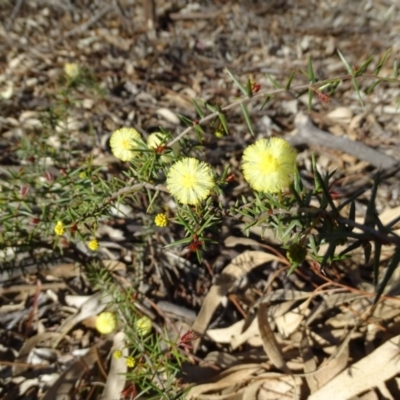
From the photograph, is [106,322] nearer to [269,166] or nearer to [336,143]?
[269,166]

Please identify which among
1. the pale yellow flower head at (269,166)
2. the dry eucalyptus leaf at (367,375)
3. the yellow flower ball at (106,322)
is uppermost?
the pale yellow flower head at (269,166)

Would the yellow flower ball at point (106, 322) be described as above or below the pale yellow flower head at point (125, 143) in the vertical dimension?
below

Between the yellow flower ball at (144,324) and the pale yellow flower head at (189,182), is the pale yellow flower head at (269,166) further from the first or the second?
the yellow flower ball at (144,324)

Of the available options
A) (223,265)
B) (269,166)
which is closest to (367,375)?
(223,265)

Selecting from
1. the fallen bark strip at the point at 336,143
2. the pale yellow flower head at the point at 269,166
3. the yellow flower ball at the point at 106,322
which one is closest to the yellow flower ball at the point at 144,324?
the yellow flower ball at the point at 106,322

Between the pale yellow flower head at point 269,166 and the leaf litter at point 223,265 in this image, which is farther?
the leaf litter at point 223,265

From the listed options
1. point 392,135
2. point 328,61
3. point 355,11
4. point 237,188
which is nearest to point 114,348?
point 237,188
